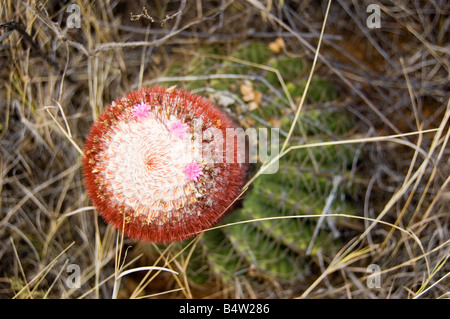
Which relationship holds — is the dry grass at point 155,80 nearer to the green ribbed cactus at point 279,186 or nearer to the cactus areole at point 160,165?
the green ribbed cactus at point 279,186

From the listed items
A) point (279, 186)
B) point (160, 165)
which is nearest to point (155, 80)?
point (279, 186)

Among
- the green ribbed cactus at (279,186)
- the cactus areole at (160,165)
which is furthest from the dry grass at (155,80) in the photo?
the cactus areole at (160,165)

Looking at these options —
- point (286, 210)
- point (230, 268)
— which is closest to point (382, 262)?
point (286, 210)

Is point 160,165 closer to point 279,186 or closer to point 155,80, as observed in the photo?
point 279,186

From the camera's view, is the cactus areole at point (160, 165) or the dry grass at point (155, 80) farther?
the dry grass at point (155, 80)

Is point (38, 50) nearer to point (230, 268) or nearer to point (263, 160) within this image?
point (263, 160)
